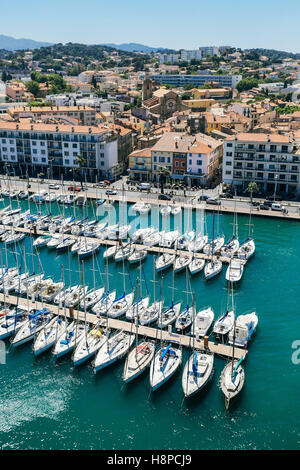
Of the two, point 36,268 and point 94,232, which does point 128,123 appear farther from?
point 36,268

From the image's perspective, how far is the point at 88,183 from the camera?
9762 centimetres

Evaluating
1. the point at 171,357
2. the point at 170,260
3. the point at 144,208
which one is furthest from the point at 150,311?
the point at 144,208

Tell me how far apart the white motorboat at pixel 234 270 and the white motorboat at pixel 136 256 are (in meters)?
12.3

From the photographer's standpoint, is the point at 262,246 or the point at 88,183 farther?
the point at 88,183

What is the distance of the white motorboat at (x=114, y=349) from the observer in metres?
41.1

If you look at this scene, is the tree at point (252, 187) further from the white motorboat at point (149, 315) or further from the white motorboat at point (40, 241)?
the white motorboat at point (149, 315)

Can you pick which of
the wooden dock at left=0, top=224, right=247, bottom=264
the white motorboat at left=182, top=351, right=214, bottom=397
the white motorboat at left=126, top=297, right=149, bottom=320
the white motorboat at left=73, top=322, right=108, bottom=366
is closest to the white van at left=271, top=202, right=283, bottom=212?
the wooden dock at left=0, top=224, right=247, bottom=264

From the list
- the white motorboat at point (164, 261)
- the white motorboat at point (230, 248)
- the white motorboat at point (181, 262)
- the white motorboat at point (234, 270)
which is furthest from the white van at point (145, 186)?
the white motorboat at point (234, 270)

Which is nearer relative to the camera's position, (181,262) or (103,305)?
(103,305)

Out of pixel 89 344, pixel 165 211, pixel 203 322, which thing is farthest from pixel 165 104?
pixel 89 344

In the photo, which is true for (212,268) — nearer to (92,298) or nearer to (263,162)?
(92,298)

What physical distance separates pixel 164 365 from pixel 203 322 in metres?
8.14

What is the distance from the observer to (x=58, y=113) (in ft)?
433

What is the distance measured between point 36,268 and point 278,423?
37858mm
